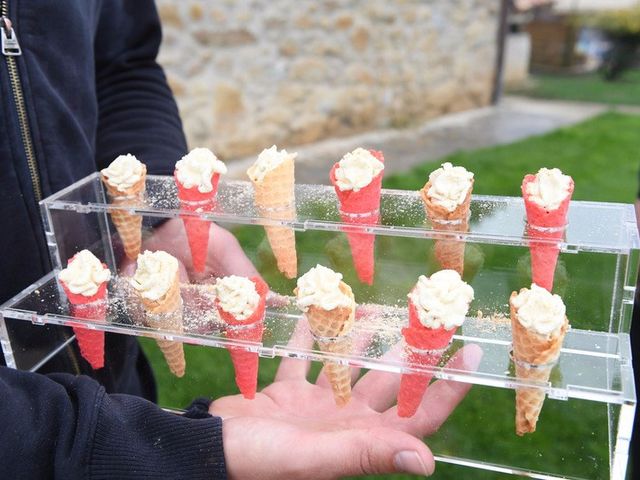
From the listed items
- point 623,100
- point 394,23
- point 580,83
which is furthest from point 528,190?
point 580,83

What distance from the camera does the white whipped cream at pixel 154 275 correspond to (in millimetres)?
1308

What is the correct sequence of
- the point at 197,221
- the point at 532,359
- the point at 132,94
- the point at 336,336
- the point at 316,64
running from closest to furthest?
the point at 532,359
the point at 336,336
the point at 197,221
the point at 132,94
the point at 316,64

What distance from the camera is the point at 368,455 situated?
40.4 inches

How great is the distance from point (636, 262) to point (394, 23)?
5393 mm

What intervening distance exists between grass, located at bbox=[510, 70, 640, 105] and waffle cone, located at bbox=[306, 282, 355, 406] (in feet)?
27.4

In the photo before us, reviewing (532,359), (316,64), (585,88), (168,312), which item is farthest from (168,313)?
(585,88)

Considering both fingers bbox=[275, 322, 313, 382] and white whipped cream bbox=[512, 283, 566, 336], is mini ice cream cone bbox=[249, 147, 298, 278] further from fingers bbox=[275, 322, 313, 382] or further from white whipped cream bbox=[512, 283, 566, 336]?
white whipped cream bbox=[512, 283, 566, 336]

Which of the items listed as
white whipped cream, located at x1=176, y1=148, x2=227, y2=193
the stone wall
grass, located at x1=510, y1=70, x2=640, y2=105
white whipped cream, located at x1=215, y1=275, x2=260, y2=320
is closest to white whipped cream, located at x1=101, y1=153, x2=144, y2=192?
white whipped cream, located at x1=176, y1=148, x2=227, y2=193

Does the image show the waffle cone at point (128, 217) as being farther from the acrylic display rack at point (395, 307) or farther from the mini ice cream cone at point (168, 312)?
the mini ice cream cone at point (168, 312)

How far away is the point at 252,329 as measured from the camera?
4.24ft

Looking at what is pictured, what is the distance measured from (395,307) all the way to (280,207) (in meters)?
0.33

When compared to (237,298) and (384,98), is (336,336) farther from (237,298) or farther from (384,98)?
(384,98)

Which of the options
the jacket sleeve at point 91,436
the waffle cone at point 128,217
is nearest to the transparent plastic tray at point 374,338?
the waffle cone at point 128,217

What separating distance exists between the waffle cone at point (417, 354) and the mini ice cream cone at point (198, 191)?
52 cm
